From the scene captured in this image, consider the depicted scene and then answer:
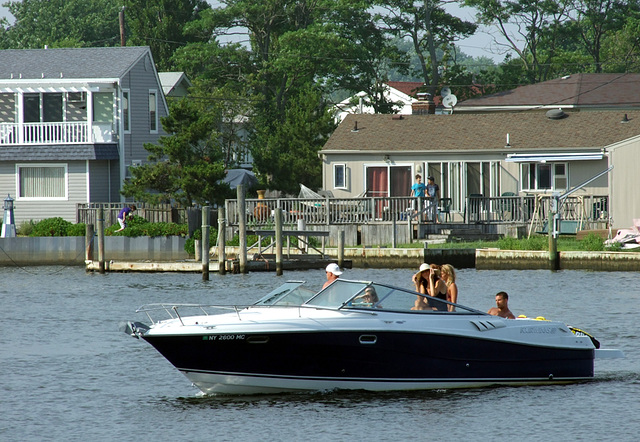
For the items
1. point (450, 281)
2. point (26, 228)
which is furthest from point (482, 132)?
point (450, 281)

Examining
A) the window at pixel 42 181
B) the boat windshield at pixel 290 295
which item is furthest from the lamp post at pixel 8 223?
the boat windshield at pixel 290 295

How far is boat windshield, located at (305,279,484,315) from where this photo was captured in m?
15.9

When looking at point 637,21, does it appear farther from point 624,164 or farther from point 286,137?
point 624,164

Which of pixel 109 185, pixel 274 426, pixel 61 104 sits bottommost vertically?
pixel 274 426

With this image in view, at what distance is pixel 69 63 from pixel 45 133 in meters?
4.63

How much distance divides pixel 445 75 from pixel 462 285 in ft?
118

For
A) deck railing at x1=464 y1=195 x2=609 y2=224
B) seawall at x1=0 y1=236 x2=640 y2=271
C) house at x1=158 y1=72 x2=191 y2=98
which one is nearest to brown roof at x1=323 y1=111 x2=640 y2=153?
deck railing at x1=464 y1=195 x2=609 y2=224

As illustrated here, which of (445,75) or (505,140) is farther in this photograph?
(445,75)

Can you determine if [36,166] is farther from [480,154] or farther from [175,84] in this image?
[480,154]

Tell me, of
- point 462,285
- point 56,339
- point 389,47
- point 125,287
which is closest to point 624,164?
point 462,285

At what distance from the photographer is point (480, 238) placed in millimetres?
38281

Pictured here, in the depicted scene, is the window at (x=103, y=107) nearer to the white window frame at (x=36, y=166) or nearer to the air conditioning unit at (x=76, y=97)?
the air conditioning unit at (x=76, y=97)

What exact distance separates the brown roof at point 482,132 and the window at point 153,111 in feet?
31.1

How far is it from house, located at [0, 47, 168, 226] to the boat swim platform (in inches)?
451
